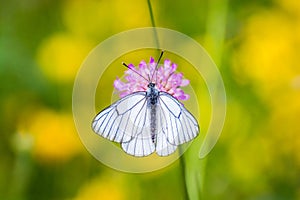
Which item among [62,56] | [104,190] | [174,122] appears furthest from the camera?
[62,56]

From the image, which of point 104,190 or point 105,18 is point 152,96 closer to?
point 104,190

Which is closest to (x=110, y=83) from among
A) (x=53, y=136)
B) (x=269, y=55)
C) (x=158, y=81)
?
(x=53, y=136)

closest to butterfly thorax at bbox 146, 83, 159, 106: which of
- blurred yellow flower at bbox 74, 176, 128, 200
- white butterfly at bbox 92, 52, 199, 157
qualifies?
white butterfly at bbox 92, 52, 199, 157

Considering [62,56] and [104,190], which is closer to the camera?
[104,190]

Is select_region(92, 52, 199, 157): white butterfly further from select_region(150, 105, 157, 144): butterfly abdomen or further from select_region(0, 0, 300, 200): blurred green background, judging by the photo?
select_region(0, 0, 300, 200): blurred green background

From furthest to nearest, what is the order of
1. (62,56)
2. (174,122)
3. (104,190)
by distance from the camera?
(62,56), (104,190), (174,122)

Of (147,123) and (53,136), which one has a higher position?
(53,136)

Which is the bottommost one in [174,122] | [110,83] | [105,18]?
[174,122]
